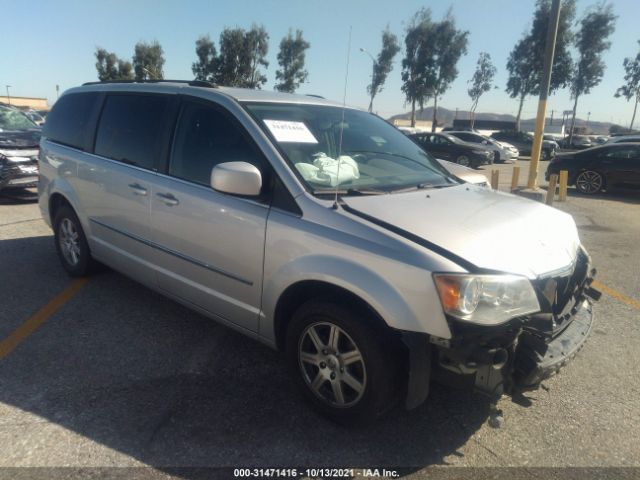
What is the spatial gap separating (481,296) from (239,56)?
44582 mm

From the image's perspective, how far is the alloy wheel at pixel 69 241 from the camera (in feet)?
15.5

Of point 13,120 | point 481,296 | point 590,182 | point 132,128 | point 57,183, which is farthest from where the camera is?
point 590,182

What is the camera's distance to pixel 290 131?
3188 millimetres

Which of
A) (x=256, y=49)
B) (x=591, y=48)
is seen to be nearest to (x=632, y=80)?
(x=591, y=48)

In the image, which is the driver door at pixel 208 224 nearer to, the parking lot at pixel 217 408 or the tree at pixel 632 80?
the parking lot at pixel 217 408

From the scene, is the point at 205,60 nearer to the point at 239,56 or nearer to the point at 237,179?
the point at 239,56

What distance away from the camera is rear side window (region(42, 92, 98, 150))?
4523 millimetres

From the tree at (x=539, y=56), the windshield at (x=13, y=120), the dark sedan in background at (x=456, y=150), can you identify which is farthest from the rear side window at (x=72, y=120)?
the tree at (x=539, y=56)

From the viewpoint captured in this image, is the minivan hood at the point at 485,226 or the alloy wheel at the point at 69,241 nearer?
the minivan hood at the point at 485,226

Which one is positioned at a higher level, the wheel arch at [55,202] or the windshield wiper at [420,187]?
the windshield wiper at [420,187]

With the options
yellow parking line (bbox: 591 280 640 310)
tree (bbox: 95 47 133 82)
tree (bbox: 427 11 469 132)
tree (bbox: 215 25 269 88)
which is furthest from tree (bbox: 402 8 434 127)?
yellow parking line (bbox: 591 280 640 310)

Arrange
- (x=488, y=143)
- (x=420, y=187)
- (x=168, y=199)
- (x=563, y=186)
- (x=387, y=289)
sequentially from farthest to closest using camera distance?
(x=488, y=143), (x=563, y=186), (x=168, y=199), (x=420, y=187), (x=387, y=289)

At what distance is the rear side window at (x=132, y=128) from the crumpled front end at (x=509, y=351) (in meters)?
2.57

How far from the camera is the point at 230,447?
2539 mm
